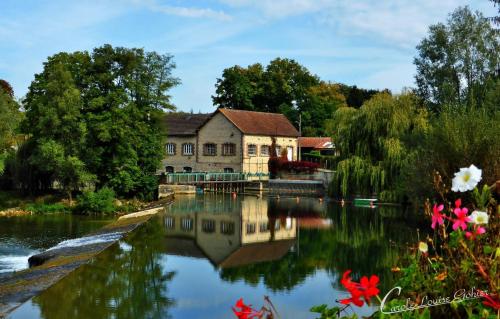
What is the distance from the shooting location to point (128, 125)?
33188 mm

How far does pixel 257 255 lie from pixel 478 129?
8.71 meters

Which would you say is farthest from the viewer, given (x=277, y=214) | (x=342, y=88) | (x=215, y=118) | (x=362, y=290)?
(x=342, y=88)

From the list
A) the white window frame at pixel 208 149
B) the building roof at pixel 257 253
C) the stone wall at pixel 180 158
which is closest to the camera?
the building roof at pixel 257 253

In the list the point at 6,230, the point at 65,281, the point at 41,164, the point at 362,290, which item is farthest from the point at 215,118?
the point at 362,290

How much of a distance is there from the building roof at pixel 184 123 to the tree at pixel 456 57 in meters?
23.8

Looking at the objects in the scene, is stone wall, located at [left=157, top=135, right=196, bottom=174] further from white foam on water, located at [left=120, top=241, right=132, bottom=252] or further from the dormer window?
white foam on water, located at [left=120, top=241, right=132, bottom=252]

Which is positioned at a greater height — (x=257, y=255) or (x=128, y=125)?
(x=128, y=125)

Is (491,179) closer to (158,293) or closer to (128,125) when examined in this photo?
(158,293)

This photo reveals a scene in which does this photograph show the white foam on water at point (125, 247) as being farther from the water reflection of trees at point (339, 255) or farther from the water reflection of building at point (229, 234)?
the water reflection of trees at point (339, 255)

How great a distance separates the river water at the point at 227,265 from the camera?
38.6 ft

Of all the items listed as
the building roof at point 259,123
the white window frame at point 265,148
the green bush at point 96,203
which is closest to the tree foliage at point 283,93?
the building roof at point 259,123

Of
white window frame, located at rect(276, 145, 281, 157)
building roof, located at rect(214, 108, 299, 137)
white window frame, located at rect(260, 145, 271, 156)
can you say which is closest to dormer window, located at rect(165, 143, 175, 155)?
building roof, located at rect(214, 108, 299, 137)

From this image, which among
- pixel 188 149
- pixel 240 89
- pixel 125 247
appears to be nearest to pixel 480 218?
pixel 125 247

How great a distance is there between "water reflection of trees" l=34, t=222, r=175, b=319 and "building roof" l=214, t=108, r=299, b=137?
31.1m
